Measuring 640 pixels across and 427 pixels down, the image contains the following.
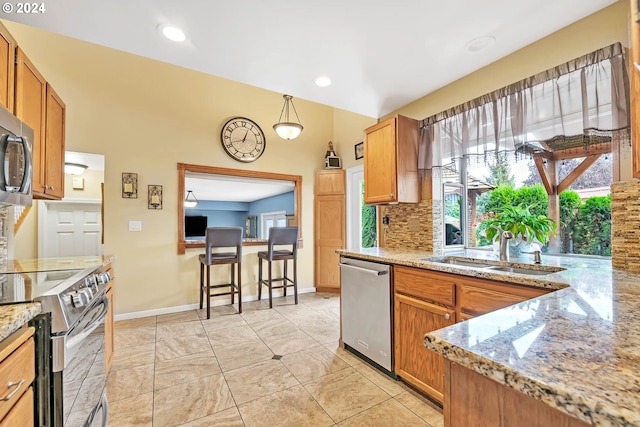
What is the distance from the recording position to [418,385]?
1871 mm

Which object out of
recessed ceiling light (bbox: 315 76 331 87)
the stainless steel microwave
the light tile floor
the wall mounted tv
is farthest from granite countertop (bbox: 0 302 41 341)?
the wall mounted tv

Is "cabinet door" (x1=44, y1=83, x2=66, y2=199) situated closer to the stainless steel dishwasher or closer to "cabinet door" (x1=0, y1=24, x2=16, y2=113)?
"cabinet door" (x1=0, y1=24, x2=16, y2=113)

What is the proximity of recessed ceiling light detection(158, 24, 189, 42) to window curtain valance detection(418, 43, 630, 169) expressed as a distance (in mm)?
2096

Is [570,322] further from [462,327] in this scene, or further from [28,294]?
[28,294]

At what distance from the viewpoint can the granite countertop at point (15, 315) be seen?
0.81 m

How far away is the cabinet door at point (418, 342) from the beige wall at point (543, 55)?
69.2 inches

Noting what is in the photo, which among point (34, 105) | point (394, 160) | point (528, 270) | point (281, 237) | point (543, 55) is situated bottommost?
point (528, 270)

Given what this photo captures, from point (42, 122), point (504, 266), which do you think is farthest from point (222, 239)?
point (504, 266)

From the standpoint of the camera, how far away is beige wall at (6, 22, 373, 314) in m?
3.25

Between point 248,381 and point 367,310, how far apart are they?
104 centimetres

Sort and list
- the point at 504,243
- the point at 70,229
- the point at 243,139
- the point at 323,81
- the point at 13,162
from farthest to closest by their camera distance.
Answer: the point at 243,139 → the point at 70,229 → the point at 323,81 → the point at 504,243 → the point at 13,162

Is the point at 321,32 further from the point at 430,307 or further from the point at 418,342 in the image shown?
the point at 418,342

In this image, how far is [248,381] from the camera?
82.9 inches

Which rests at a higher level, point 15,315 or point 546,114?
point 546,114
